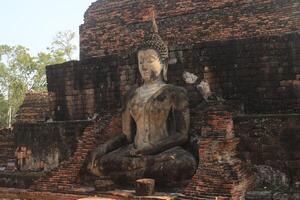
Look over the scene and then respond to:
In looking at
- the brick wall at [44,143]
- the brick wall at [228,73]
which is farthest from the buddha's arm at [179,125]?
the brick wall at [44,143]

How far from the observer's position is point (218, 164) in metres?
6.95

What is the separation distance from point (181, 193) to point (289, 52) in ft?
11.1

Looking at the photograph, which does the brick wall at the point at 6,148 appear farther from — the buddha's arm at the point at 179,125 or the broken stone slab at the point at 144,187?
the broken stone slab at the point at 144,187

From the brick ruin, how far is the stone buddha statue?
35 centimetres

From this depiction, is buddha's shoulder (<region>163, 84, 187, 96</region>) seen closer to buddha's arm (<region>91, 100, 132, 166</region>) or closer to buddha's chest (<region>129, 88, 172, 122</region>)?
buddha's chest (<region>129, 88, 172, 122</region>)

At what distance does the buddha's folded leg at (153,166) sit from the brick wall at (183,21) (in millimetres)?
6944

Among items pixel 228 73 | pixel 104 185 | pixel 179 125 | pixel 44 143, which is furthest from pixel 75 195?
pixel 228 73

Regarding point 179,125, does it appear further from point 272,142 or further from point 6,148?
point 6,148

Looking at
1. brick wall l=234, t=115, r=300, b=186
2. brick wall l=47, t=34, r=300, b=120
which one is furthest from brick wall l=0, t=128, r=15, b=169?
brick wall l=234, t=115, r=300, b=186

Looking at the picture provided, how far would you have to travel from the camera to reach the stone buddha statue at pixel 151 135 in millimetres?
7277

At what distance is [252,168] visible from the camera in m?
7.34

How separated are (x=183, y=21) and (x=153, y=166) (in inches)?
318

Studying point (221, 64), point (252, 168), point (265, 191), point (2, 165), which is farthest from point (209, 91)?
point (2, 165)

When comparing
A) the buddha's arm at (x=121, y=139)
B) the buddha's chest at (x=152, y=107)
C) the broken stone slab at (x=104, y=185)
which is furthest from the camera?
the buddha's arm at (x=121, y=139)
